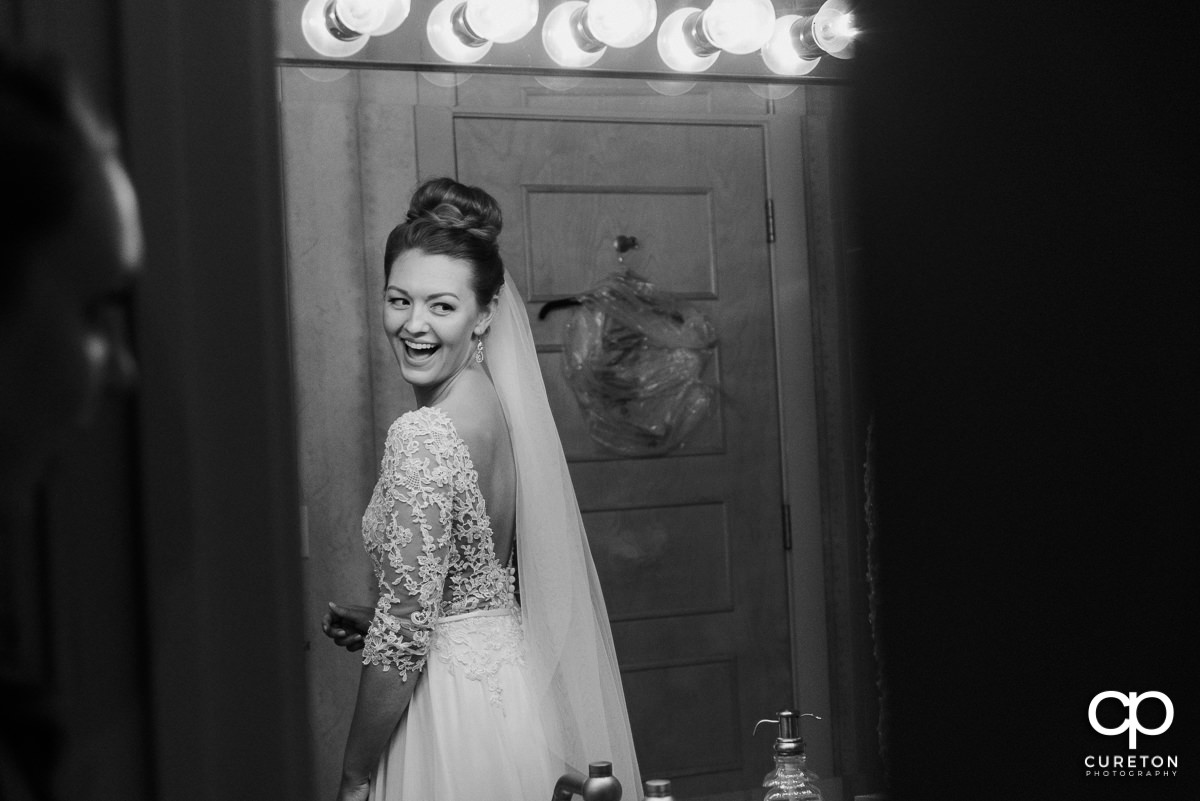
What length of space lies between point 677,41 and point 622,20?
77 mm

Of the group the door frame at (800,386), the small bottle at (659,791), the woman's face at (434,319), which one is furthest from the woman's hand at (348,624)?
the door frame at (800,386)

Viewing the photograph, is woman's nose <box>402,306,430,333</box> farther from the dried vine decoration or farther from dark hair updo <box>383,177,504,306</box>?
the dried vine decoration

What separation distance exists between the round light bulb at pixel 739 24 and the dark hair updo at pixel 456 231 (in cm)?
39

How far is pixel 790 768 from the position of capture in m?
1.24

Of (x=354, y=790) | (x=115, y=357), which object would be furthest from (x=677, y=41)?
(x=115, y=357)

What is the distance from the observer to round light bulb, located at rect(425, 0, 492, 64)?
53.6 inches

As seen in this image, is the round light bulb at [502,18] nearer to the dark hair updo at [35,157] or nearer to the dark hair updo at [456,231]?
the dark hair updo at [456,231]

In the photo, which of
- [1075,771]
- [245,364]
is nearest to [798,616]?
[1075,771]

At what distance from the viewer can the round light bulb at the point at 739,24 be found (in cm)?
149

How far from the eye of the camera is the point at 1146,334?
2.83 feet

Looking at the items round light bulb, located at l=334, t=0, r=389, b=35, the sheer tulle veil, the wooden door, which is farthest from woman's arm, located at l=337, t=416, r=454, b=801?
round light bulb, located at l=334, t=0, r=389, b=35

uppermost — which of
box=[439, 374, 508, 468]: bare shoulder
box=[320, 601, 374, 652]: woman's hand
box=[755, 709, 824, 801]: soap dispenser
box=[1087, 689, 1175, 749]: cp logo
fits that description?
box=[439, 374, 508, 468]: bare shoulder

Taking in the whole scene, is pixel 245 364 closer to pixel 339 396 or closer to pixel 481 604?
pixel 481 604

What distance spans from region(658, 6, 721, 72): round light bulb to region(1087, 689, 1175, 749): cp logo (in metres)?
0.92
